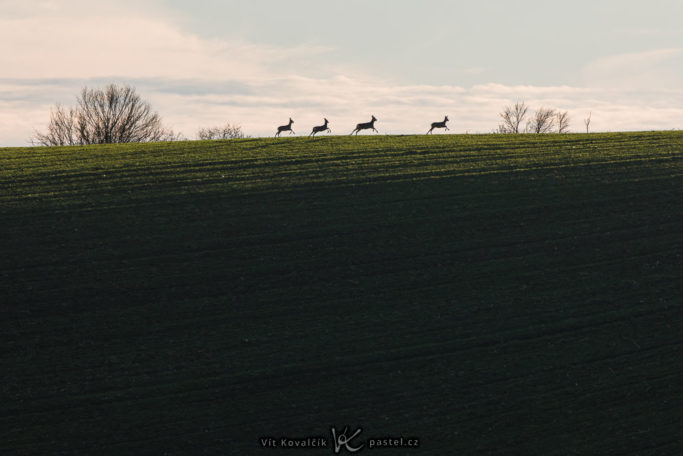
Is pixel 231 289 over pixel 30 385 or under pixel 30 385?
over

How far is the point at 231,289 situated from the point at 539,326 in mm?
8266

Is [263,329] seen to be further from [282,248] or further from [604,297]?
[604,297]

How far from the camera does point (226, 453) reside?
1385cm

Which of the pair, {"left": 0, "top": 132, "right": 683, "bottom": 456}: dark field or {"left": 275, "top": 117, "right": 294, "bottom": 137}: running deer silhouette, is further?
{"left": 275, "top": 117, "right": 294, "bottom": 137}: running deer silhouette

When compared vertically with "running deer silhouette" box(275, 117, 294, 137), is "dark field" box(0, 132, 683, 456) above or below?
below

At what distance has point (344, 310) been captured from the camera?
1842cm

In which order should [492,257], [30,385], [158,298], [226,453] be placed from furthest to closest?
1. [492,257]
2. [158,298]
3. [30,385]
4. [226,453]

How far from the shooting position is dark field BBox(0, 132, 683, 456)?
14.7 meters

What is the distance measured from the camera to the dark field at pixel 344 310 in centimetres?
1473

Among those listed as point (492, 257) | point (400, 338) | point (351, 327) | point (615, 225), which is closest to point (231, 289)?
point (351, 327)

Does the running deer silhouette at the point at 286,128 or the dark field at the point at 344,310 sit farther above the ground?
the running deer silhouette at the point at 286,128

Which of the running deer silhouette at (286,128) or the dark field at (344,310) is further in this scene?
the running deer silhouette at (286,128)

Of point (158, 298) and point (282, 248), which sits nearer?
point (158, 298)

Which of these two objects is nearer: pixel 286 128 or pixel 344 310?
pixel 344 310
